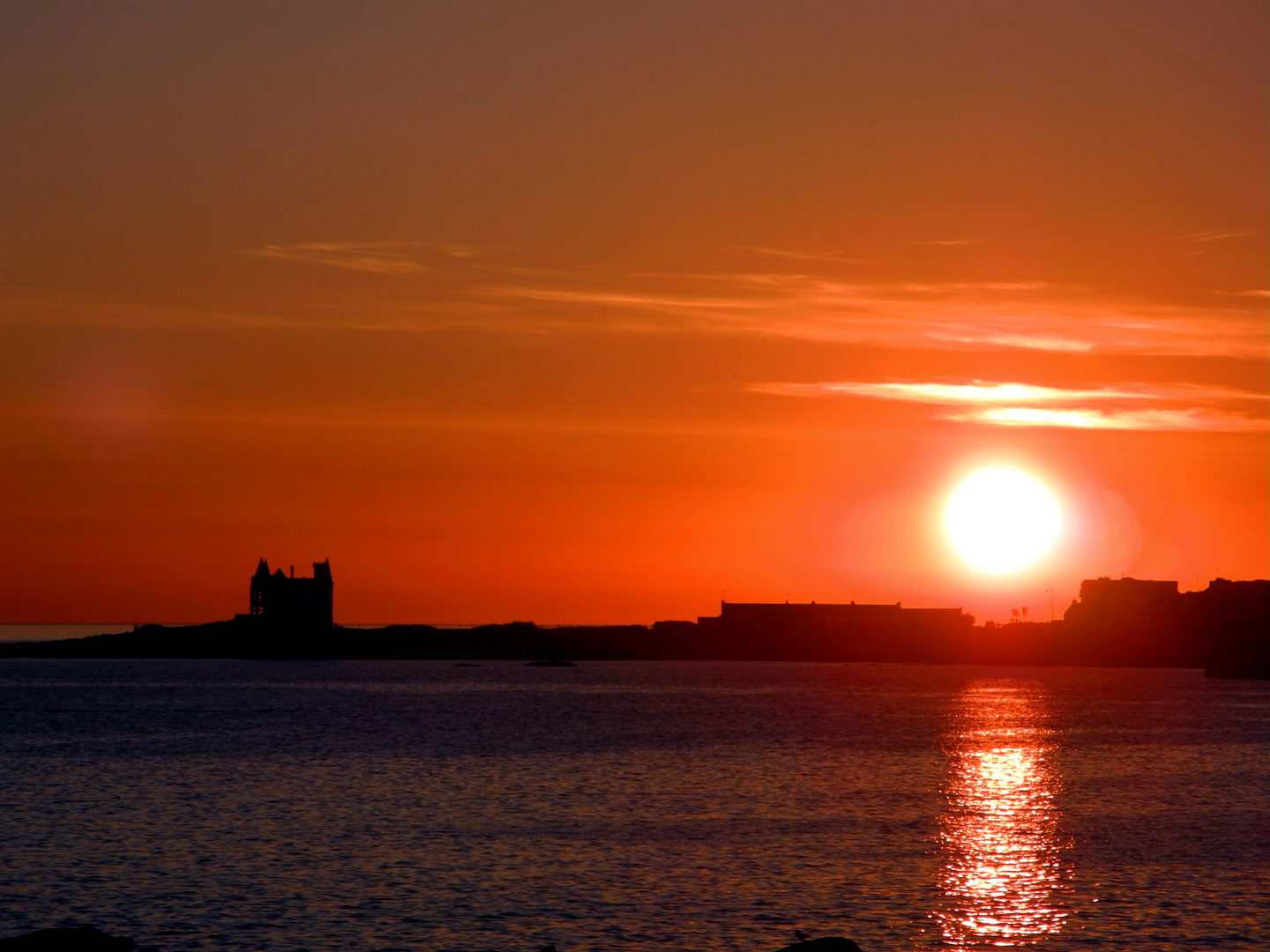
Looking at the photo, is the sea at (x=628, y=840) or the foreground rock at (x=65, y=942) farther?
the sea at (x=628, y=840)

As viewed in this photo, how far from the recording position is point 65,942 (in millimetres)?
34312

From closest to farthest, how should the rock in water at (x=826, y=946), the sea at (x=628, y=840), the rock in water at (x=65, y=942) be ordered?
1. the rock in water at (x=65, y=942)
2. the rock in water at (x=826, y=946)
3. the sea at (x=628, y=840)

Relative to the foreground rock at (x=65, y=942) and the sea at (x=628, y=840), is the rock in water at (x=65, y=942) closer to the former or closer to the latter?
the foreground rock at (x=65, y=942)

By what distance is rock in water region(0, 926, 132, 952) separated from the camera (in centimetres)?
3403

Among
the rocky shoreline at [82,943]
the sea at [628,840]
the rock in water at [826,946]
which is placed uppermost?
the rocky shoreline at [82,943]

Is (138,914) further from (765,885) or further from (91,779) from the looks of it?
(91,779)

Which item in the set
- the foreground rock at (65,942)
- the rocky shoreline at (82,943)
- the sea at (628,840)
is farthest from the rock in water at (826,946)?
the foreground rock at (65,942)

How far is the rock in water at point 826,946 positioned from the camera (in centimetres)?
3466

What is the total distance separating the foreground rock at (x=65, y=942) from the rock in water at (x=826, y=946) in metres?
16.0

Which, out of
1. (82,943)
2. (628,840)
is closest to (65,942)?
(82,943)

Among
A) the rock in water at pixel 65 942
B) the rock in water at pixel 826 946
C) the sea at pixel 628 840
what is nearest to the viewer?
the rock in water at pixel 65 942

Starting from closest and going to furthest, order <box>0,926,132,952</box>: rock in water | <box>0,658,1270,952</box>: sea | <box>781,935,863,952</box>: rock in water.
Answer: <box>0,926,132,952</box>: rock in water
<box>781,935,863,952</box>: rock in water
<box>0,658,1270,952</box>: sea

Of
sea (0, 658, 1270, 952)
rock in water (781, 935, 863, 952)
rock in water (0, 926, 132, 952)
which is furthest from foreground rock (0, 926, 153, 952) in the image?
rock in water (781, 935, 863, 952)

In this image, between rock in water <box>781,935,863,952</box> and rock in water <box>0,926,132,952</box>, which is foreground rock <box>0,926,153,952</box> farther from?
rock in water <box>781,935,863,952</box>
